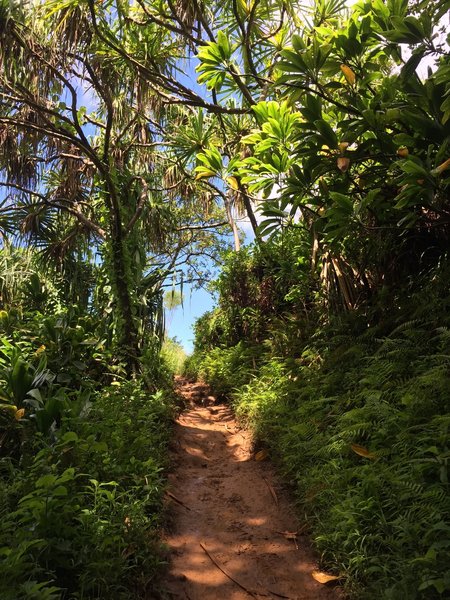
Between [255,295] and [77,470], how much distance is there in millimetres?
5234

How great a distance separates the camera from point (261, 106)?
12.9 ft

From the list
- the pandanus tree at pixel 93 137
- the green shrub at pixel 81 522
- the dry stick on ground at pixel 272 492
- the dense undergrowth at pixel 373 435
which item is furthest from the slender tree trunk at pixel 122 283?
the dry stick on ground at pixel 272 492

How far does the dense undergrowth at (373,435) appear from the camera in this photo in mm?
2045

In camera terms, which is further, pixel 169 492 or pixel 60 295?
pixel 60 295

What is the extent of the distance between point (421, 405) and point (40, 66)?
598cm

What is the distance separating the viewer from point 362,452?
2.74 meters

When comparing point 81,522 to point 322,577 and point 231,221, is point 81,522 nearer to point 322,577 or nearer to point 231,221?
point 322,577

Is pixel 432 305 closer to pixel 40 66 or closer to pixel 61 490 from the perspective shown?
pixel 61 490

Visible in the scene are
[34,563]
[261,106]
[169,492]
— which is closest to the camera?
[34,563]

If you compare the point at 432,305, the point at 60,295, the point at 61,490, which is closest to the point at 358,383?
the point at 432,305

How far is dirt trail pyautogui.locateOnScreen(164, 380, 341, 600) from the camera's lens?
246 centimetres

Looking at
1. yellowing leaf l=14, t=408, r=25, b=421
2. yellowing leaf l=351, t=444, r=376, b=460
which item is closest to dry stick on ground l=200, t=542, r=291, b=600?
yellowing leaf l=351, t=444, r=376, b=460

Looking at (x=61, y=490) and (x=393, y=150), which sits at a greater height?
(x=393, y=150)

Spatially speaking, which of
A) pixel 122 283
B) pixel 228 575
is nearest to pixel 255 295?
pixel 122 283
